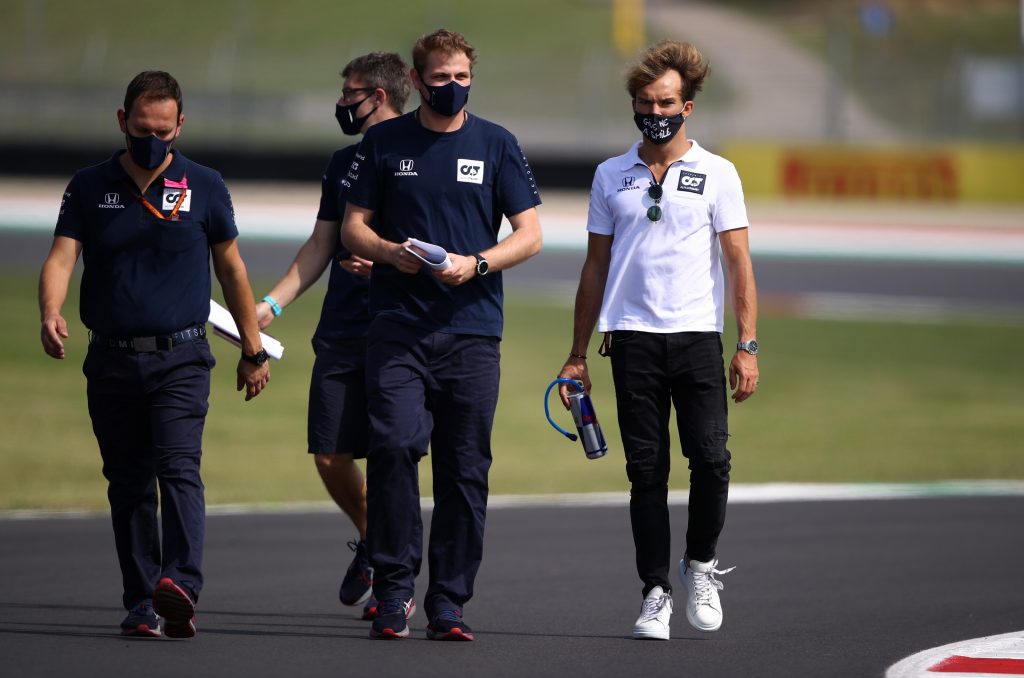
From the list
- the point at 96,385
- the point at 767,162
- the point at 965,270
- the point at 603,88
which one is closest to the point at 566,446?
the point at 96,385

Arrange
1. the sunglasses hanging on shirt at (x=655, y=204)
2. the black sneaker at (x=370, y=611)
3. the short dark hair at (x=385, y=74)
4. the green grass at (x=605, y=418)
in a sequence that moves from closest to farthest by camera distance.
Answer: the sunglasses hanging on shirt at (x=655, y=204), the black sneaker at (x=370, y=611), the short dark hair at (x=385, y=74), the green grass at (x=605, y=418)

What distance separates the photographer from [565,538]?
7848 millimetres

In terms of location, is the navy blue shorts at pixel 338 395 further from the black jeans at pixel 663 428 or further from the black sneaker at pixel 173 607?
the black jeans at pixel 663 428

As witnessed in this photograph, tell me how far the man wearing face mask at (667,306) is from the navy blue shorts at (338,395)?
3.01 feet

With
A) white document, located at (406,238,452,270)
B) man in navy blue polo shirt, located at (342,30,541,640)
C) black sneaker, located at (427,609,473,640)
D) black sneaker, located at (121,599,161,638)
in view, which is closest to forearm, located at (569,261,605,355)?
man in navy blue polo shirt, located at (342,30,541,640)

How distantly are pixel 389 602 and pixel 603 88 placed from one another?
30.8m

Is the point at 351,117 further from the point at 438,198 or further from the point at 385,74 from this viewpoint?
the point at 438,198

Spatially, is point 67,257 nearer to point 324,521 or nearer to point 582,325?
point 582,325

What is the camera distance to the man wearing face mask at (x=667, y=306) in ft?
18.4

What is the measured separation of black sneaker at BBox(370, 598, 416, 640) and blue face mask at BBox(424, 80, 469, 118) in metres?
1.74

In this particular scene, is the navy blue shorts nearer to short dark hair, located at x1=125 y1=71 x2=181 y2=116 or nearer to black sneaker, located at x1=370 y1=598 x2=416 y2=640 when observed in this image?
black sneaker, located at x1=370 y1=598 x2=416 y2=640

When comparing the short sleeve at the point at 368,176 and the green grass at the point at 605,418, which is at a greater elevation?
the short sleeve at the point at 368,176

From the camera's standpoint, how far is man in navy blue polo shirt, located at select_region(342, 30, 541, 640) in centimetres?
553

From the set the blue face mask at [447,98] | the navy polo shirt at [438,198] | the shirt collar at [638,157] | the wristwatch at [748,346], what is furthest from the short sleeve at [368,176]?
the wristwatch at [748,346]
